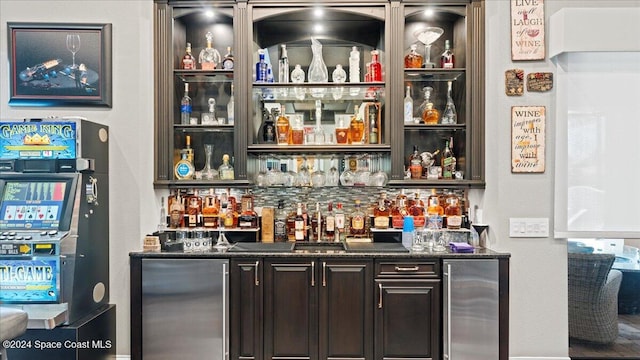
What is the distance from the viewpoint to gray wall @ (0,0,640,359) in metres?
3.02

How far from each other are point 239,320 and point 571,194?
100 inches

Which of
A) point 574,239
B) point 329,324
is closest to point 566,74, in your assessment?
point 574,239

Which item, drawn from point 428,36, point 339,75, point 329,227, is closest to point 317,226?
point 329,227

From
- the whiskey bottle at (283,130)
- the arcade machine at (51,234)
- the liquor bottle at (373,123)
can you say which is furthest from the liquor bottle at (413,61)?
the arcade machine at (51,234)

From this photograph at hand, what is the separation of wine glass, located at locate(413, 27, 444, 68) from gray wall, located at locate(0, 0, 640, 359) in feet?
1.34

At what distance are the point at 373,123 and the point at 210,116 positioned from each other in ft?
4.49

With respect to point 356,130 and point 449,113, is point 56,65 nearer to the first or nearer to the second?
point 356,130

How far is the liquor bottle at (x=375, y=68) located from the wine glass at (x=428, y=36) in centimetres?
37

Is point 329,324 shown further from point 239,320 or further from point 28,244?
point 28,244

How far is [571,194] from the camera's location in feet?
9.81

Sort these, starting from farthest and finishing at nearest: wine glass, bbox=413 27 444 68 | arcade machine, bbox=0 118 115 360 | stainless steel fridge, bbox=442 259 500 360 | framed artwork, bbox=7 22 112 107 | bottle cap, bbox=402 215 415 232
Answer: wine glass, bbox=413 27 444 68, bottle cap, bbox=402 215 415 232, framed artwork, bbox=7 22 112 107, stainless steel fridge, bbox=442 259 500 360, arcade machine, bbox=0 118 115 360

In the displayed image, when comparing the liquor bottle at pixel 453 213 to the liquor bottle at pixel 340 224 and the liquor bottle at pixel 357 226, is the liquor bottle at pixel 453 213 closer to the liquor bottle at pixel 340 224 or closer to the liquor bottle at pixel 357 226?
the liquor bottle at pixel 357 226

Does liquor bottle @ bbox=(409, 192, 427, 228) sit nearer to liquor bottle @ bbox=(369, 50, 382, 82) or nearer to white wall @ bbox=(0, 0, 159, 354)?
liquor bottle @ bbox=(369, 50, 382, 82)

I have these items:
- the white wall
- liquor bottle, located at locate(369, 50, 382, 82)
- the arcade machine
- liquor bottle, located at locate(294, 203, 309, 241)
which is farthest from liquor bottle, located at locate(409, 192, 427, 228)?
the arcade machine
